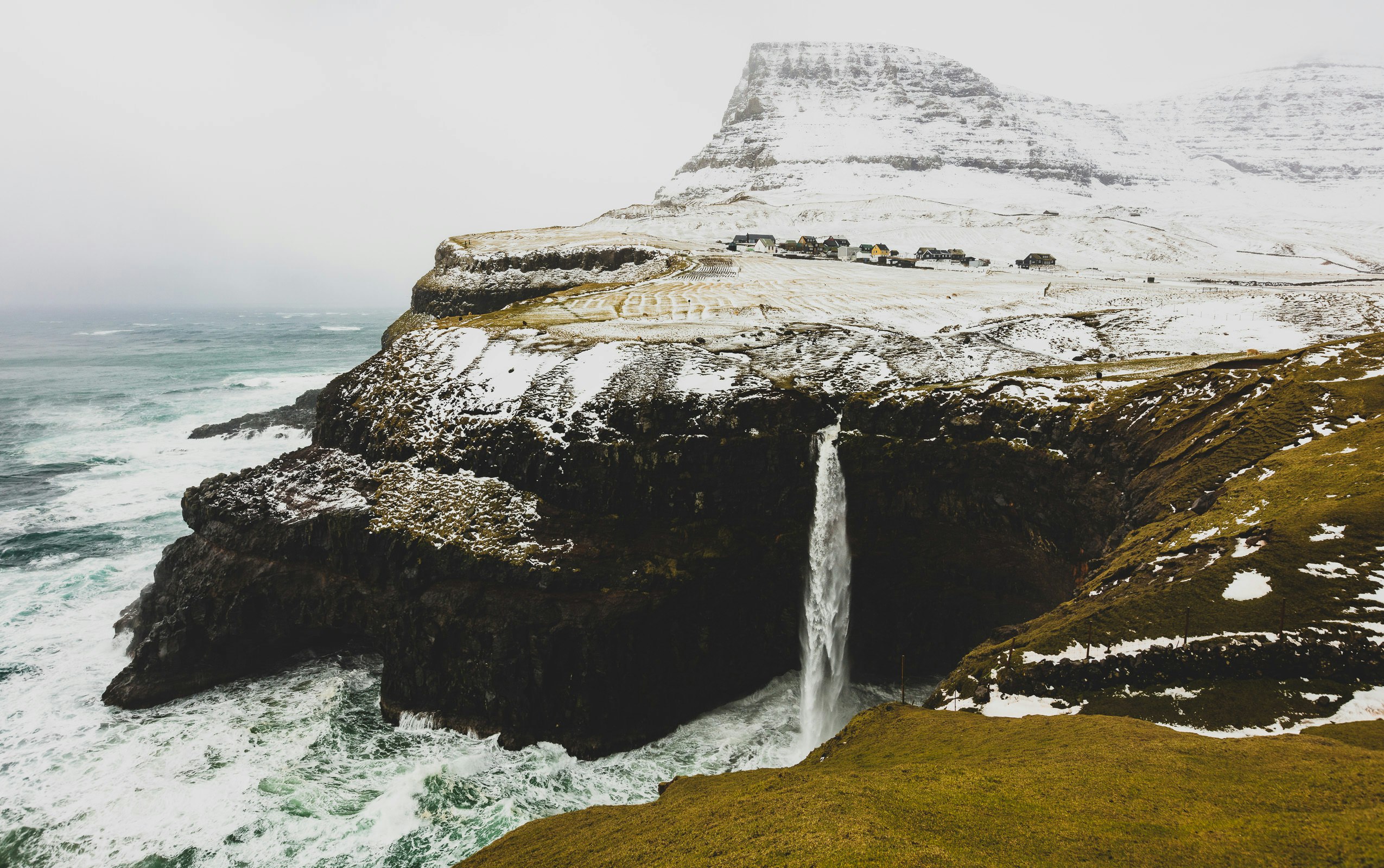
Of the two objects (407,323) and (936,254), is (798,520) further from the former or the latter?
(936,254)

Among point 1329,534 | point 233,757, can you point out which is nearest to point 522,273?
point 233,757

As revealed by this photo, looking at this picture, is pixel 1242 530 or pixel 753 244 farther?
pixel 753 244

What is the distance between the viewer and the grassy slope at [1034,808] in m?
6.67

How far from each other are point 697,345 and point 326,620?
21.0 m

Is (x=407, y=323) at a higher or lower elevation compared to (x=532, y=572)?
higher

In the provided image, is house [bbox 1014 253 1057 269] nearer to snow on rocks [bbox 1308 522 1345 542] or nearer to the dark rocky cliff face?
the dark rocky cliff face

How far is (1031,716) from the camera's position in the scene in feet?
40.6

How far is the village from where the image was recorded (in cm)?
8012

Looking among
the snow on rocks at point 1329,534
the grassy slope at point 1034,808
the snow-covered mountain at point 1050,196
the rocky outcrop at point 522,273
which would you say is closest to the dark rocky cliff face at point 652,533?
the snow on rocks at point 1329,534

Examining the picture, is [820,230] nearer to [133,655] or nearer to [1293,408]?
[1293,408]

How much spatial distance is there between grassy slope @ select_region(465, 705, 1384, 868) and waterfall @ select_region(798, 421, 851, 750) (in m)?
12.6

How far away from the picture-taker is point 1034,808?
8242 millimetres

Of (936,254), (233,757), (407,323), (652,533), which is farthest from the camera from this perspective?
(936,254)

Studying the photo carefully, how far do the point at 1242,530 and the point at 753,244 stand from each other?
8587 cm
